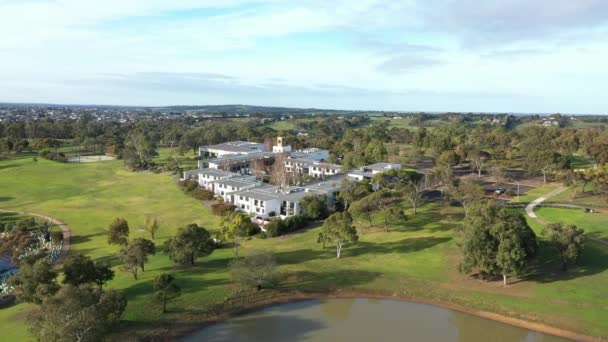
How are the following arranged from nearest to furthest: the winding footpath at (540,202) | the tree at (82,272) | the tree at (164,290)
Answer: the tree at (82,272), the tree at (164,290), the winding footpath at (540,202)

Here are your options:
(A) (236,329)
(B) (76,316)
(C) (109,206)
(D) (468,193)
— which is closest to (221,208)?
(C) (109,206)

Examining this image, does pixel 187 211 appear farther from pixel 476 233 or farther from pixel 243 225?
pixel 476 233

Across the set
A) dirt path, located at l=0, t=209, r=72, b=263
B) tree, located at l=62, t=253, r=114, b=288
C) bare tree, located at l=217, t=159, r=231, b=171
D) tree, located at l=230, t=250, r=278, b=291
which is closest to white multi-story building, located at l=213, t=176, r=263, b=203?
bare tree, located at l=217, t=159, r=231, b=171

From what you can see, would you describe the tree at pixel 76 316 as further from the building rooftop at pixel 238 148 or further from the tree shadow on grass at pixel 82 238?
the building rooftop at pixel 238 148

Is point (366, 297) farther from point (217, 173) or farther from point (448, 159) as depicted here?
point (448, 159)

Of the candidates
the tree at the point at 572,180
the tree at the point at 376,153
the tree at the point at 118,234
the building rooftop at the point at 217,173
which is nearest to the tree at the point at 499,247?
the tree at the point at 572,180

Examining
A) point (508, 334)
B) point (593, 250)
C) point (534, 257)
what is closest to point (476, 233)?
point (534, 257)

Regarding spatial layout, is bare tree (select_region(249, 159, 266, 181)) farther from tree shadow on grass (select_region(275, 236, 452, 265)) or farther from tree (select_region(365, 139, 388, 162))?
tree shadow on grass (select_region(275, 236, 452, 265))
